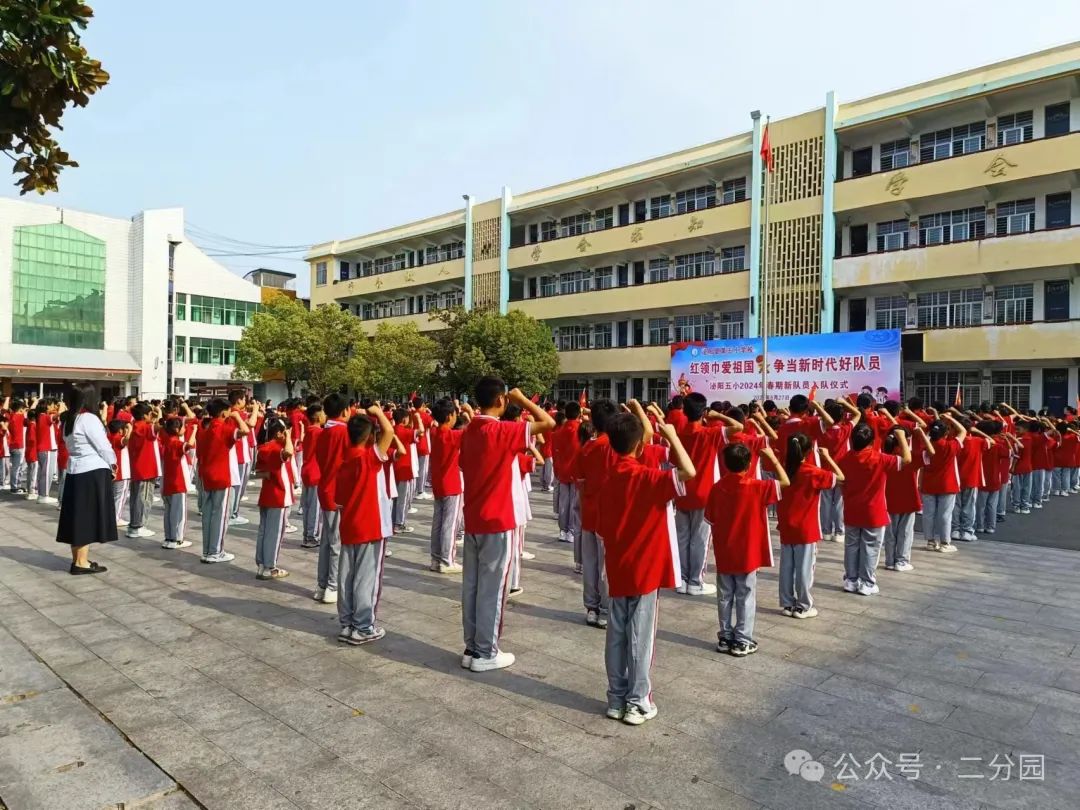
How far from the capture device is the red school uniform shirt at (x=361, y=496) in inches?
186

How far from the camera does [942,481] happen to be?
7.97 metres

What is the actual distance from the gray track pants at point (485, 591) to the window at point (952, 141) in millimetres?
20373

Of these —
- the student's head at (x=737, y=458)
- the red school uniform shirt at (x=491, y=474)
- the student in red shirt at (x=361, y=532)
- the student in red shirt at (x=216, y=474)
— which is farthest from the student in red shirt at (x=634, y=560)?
the student in red shirt at (x=216, y=474)

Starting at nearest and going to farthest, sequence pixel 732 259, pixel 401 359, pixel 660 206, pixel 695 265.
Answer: pixel 732 259
pixel 695 265
pixel 660 206
pixel 401 359

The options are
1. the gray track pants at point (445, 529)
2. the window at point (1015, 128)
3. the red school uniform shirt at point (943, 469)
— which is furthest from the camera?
the window at point (1015, 128)

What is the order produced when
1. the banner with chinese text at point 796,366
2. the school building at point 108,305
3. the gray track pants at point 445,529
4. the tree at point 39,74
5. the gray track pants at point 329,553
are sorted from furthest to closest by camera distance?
the school building at point 108,305 → the banner with chinese text at point 796,366 → the gray track pants at point 445,529 → the gray track pants at point 329,553 → the tree at point 39,74

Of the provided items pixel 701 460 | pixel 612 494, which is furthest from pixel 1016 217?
pixel 612 494

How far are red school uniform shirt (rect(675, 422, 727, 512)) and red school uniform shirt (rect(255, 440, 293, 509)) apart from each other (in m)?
3.63

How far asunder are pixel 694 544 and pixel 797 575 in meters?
1.04

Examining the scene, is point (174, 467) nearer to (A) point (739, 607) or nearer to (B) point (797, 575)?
(A) point (739, 607)

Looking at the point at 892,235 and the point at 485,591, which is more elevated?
the point at 892,235

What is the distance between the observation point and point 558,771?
9.98ft

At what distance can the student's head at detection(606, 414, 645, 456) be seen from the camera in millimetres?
3564

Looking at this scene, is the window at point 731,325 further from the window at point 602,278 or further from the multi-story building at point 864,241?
the window at point 602,278
